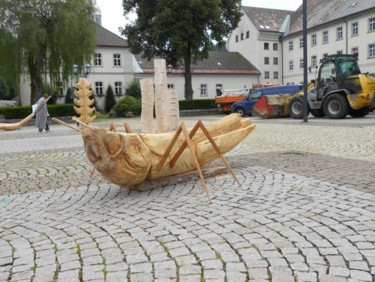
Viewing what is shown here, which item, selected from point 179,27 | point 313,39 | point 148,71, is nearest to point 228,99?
point 179,27

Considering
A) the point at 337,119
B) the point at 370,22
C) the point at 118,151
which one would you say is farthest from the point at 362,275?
the point at 370,22

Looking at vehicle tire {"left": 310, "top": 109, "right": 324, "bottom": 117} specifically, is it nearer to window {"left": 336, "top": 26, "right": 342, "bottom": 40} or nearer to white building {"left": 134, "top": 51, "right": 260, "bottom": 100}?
white building {"left": 134, "top": 51, "right": 260, "bottom": 100}

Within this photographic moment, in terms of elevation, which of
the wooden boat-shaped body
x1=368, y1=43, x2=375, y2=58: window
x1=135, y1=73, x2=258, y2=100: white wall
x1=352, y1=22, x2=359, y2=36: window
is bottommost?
the wooden boat-shaped body

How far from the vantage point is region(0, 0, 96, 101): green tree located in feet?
89.6

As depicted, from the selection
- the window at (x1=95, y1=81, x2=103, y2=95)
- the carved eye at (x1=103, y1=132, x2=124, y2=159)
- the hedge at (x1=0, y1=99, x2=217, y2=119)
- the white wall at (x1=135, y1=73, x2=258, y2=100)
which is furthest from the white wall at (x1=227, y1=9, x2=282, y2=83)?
the carved eye at (x1=103, y1=132, x2=124, y2=159)

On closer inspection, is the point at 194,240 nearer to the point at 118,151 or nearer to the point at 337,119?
the point at 118,151

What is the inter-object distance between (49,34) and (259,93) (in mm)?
14823

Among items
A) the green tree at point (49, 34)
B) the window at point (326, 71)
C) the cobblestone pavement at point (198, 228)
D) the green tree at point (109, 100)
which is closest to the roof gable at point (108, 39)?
the green tree at point (109, 100)

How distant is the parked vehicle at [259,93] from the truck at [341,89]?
4.41 meters

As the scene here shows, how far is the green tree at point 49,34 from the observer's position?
2731 cm

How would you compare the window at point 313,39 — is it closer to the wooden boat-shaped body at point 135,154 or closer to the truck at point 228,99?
the truck at point 228,99

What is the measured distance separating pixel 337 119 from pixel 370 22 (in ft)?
103

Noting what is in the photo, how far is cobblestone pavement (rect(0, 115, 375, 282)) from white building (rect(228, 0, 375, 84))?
4239cm

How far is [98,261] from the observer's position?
3207 millimetres
